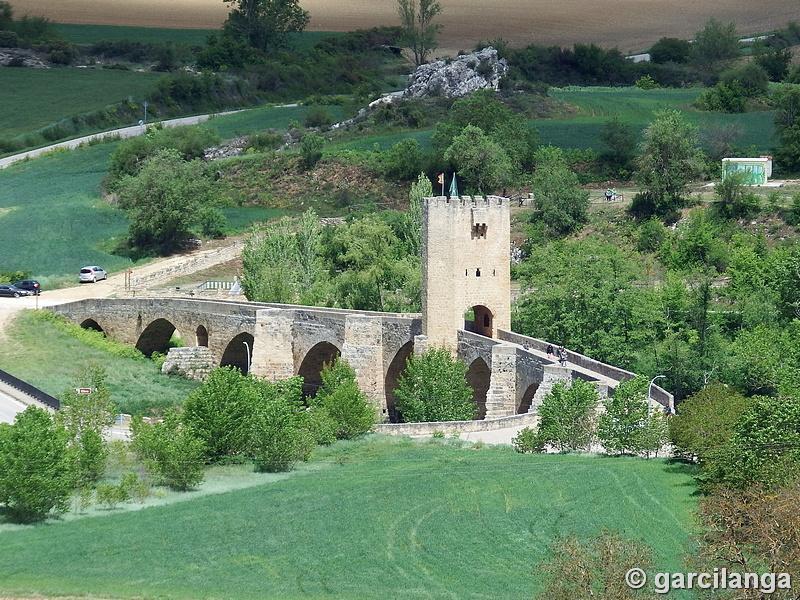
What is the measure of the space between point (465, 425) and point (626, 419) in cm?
854

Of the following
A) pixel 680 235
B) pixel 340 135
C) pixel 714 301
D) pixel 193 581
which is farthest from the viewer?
pixel 340 135

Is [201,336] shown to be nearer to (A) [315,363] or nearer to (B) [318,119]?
(A) [315,363]

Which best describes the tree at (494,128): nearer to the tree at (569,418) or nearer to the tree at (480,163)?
the tree at (480,163)

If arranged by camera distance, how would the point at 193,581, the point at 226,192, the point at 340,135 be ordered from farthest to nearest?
the point at 340,135 < the point at 226,192 < the point at 193,581

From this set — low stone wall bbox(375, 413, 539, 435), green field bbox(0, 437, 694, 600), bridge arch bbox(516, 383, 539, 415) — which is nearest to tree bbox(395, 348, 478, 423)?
bridge arch bbox(516, 383, 539, 415)

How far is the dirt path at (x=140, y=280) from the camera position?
311ft

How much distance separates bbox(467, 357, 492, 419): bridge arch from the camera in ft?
239

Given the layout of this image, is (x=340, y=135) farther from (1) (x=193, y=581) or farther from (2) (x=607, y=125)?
(1) (x=193, y=581)

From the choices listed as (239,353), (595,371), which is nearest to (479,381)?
(595,371)

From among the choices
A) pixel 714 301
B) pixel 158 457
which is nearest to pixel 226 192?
pixel 714 301

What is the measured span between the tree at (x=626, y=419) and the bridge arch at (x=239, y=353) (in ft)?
95.7

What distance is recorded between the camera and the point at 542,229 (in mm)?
105625

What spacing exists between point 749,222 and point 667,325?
24.6 meters

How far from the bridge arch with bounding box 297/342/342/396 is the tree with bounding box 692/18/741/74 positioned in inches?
3509
